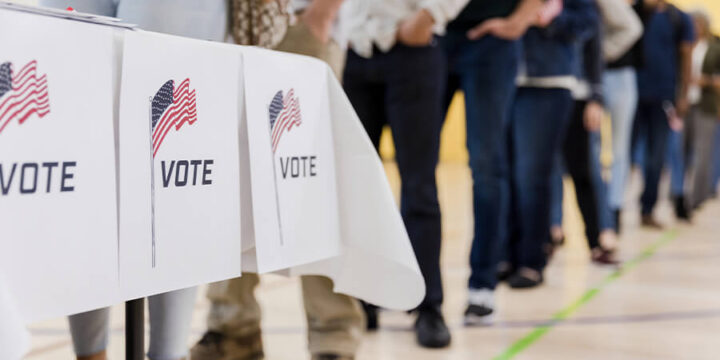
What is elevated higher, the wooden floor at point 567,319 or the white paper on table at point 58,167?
→ the white paper on table at point 58,167

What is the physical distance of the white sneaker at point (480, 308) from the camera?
1.97 metres

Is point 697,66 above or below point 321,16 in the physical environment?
above

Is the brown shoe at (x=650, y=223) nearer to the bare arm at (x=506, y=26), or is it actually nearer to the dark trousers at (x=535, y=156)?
the dark trousers at (x=535, y=156)

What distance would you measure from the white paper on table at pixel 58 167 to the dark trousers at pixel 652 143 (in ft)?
13.7

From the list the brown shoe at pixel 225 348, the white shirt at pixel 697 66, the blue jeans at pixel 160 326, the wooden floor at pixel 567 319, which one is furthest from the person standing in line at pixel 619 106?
the blue jeans at pixel 160 326

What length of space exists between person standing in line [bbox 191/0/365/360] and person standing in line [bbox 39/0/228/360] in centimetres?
24

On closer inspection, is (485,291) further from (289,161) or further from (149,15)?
(149,15)

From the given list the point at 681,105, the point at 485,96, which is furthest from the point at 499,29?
the point at 681,105

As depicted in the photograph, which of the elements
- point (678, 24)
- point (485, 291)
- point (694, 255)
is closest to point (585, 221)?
point (694, 255)

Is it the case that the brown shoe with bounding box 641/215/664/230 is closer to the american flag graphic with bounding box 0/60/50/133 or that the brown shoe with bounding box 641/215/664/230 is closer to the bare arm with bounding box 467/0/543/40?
the bare arm with bounding box 467/0/543/40

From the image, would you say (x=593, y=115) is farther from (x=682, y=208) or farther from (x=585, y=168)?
(x=682, y=208)

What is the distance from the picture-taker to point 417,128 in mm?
1689

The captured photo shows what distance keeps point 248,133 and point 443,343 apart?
1.02m

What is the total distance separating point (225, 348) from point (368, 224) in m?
0.56
